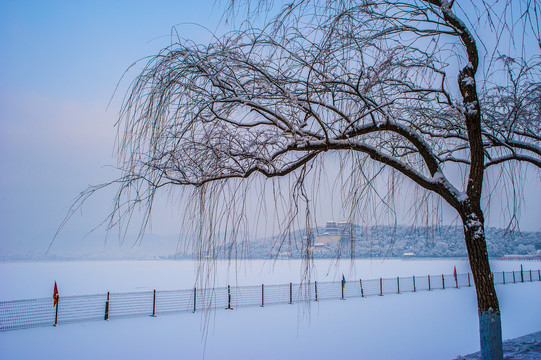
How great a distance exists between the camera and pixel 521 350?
6195 millimetres

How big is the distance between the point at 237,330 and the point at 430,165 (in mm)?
8025

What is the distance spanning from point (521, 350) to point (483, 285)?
3.76 m

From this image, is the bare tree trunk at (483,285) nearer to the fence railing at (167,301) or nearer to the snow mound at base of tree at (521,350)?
the fence railing at (167,301)

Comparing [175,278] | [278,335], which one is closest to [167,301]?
[278,335]

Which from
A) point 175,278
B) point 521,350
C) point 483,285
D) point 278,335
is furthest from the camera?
point 175,278

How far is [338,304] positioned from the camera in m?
15.8

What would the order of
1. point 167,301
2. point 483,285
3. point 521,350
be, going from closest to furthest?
point 483,285
point 521,350
point 167,301

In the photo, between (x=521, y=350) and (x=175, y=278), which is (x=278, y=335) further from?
(x=175, y=278)

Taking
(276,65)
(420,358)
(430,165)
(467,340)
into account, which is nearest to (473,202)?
(430,165)

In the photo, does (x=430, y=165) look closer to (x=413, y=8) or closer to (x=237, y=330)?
(x=413, y=8)

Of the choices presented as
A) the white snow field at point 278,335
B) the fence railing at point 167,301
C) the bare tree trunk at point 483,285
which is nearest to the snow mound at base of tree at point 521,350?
the white snow field at point 278,335

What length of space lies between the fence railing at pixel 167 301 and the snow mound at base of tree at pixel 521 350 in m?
3.03

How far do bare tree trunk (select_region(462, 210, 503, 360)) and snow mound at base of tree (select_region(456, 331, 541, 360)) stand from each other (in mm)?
2743

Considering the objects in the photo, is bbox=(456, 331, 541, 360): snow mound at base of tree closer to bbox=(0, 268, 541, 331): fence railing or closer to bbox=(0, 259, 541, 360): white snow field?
bbox=(0, 259, 541, 360): white snow field
